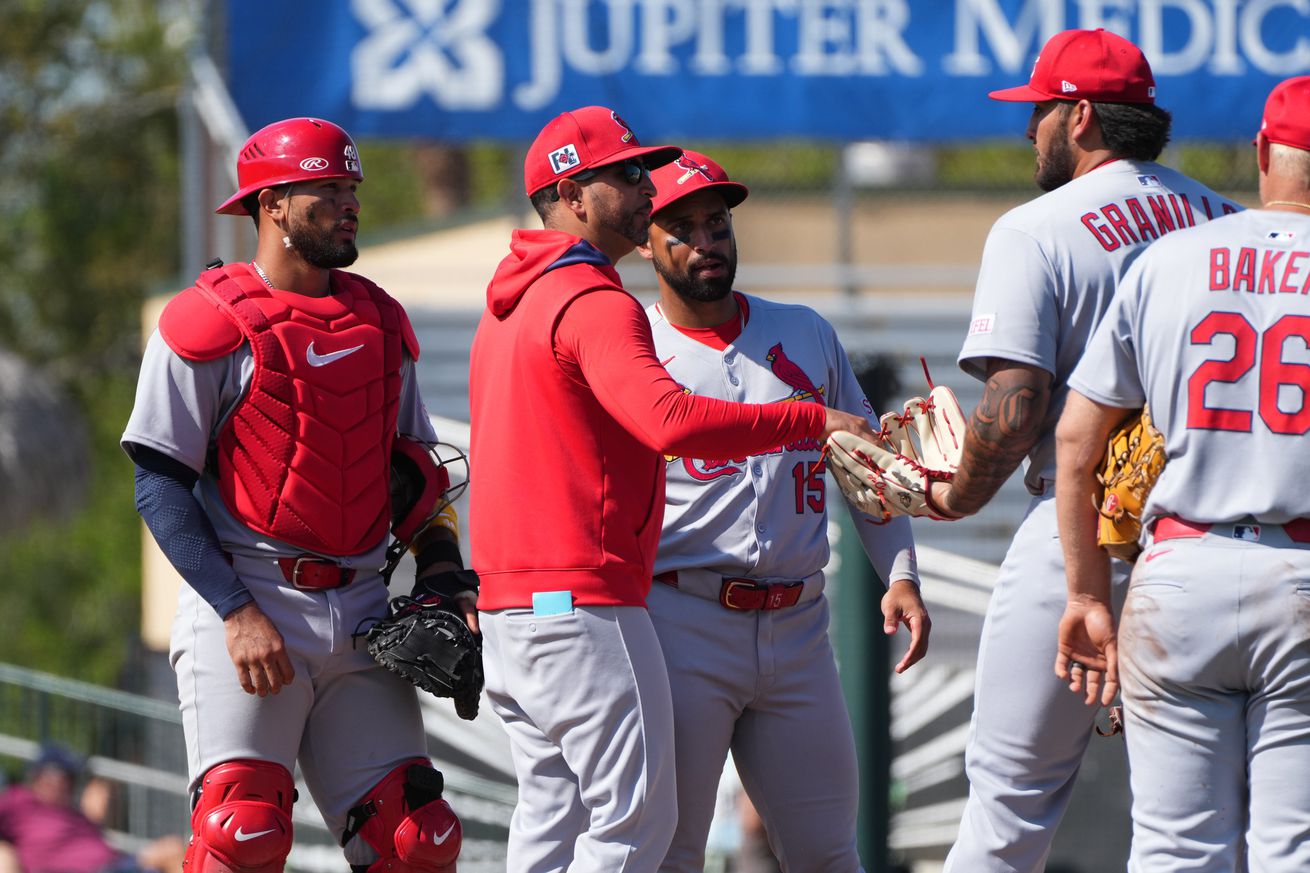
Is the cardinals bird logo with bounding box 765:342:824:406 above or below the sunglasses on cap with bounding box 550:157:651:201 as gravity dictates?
below

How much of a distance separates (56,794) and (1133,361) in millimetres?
6839

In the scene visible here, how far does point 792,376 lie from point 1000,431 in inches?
34.9

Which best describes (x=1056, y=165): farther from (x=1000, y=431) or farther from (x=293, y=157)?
(x=293, y=157)

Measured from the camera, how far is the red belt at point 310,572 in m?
4.46

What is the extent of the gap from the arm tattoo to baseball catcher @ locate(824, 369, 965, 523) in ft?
0.36

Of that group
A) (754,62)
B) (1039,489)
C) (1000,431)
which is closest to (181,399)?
(1000,431)

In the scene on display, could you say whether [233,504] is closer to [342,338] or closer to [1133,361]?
[342,338]

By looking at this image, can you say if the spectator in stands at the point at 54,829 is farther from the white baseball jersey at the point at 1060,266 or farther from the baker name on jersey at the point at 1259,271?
the baker name on jersey at the point at 1259,271

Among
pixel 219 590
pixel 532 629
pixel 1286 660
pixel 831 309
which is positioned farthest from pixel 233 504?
pixel 831 309

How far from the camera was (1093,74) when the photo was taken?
13.9 ft

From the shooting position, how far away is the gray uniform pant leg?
3.59 meters

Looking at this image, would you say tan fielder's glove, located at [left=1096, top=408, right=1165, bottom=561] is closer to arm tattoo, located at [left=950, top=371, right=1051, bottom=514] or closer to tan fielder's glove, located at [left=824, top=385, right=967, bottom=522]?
arm tattoo, located at [left=950, top=371, right=1051, bottom=514]

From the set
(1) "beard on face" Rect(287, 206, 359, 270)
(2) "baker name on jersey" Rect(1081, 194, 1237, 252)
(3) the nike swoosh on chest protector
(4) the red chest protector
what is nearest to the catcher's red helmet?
(1) "beard on face" Rect(287, 206, 359, 270)

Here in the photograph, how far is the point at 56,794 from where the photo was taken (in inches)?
354
